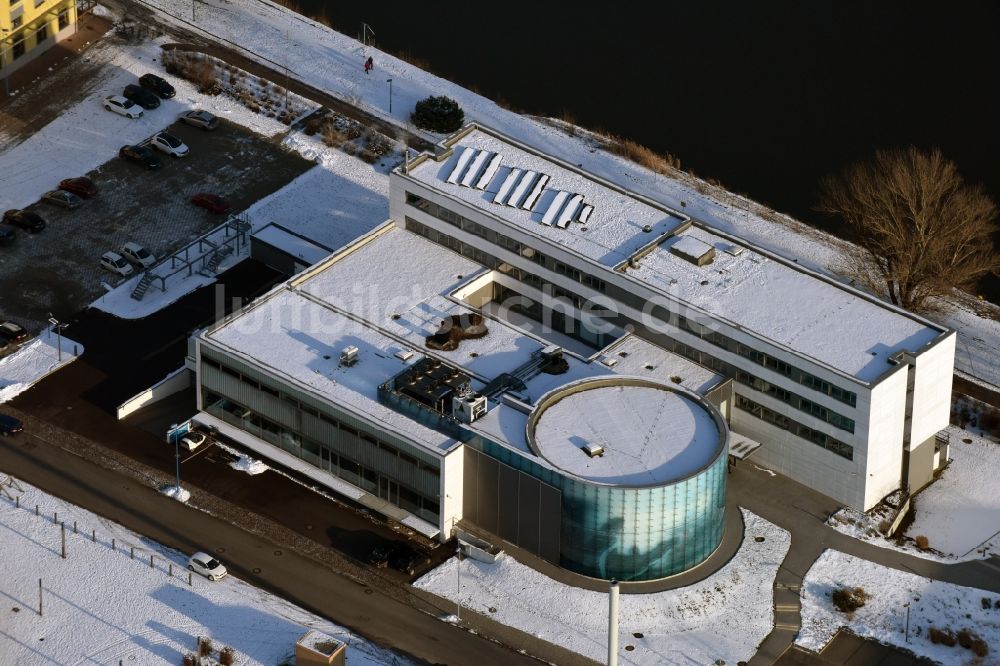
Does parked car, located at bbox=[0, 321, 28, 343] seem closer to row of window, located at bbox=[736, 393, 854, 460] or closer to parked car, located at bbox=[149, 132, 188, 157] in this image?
parked car, located at bbox=[149, 132, 188, 157]

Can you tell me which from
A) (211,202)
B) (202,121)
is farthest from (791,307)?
(202,121)

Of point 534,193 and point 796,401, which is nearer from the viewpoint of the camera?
point 796,401

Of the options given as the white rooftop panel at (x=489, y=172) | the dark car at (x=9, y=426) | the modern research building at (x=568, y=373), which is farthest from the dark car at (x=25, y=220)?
the white rooftop panel at (x=489, y=172)

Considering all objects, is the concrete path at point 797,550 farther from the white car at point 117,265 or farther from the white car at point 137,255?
the white car at point 117,265

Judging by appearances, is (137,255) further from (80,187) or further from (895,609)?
(895,609)

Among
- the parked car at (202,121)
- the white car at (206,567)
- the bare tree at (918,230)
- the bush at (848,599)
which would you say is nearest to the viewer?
the white car at (206,567)

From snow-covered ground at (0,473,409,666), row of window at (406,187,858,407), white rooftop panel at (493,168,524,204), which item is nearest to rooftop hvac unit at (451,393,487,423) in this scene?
snow-covered ground at (0,473,409,666)

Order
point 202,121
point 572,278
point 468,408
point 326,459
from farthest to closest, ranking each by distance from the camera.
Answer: point 202,121, point 572,278, point 326,459, point 468,408
